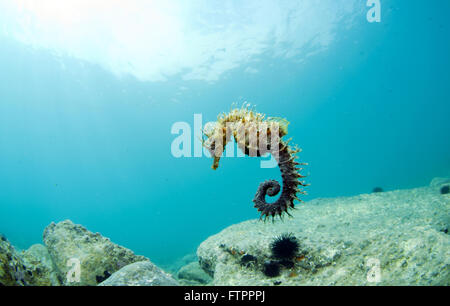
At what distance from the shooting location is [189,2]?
2334 cm

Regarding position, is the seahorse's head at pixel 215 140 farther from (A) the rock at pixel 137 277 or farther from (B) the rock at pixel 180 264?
(B) the rock at pixel 180 264

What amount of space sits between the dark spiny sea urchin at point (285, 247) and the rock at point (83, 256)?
3.21m

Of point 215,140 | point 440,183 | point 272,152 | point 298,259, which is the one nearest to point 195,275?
point 298,259

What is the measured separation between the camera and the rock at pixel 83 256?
431 cm

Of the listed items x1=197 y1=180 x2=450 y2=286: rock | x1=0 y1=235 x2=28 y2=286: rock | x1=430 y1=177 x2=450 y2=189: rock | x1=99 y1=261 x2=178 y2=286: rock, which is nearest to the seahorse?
x1=197 y1=180 x2=450 y2=286: rock

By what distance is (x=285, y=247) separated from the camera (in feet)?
13.8

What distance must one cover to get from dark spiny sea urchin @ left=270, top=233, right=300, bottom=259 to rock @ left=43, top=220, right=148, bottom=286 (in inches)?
126

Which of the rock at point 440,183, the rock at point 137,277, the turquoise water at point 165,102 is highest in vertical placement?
the turquoise water at point 165,102

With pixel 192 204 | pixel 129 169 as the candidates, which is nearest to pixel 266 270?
pixel 129 169

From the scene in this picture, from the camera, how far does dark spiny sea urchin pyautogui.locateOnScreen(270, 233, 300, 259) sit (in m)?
4.15

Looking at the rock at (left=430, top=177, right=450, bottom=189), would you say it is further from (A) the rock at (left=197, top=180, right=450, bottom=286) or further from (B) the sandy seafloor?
(A) the rock at (left=197, top=180, right=450, bottom=286)

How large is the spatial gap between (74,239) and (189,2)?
84.5 ft

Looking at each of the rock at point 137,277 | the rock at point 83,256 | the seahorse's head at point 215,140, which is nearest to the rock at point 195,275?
the rock at point 83,256
